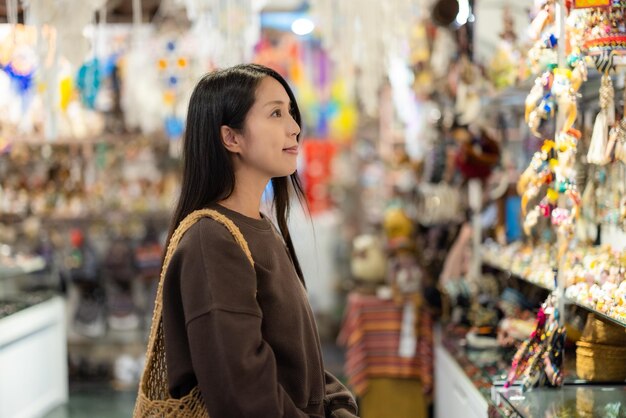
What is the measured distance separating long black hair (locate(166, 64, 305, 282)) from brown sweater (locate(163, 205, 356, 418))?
5 centimetres

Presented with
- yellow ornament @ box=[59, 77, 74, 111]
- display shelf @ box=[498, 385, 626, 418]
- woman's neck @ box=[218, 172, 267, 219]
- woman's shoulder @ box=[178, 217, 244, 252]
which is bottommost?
display shelf @ box=[498, 385, 626, 418]

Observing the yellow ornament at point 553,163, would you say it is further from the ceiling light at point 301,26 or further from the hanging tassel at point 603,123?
the ceiling light at point 301,26

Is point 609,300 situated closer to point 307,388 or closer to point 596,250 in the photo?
point 596,250

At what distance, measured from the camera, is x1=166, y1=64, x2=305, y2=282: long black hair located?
6.16 feet

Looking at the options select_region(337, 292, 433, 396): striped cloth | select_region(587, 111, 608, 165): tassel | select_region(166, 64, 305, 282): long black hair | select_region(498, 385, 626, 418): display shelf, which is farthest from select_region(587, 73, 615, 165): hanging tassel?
select_region(337, 292, 433, 396): striped cloth

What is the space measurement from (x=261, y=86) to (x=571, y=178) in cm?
107

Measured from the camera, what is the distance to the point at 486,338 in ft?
12.6

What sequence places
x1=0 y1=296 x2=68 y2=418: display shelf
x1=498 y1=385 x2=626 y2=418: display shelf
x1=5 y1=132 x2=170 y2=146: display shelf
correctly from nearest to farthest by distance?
x1=498 y1=385 x2=626 y2=418: display shelf → x1=0 y1=296 x2=68 y2=418: display shelf → x1=5 y1=132 x2=170 y2=146: display shelf

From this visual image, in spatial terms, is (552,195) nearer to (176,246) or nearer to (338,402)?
(338,402)

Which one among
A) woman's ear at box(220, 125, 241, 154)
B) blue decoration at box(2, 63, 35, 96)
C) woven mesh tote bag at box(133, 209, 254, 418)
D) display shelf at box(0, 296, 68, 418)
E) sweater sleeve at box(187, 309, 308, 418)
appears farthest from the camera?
blue decoration at box(2, 63, 35, 96)

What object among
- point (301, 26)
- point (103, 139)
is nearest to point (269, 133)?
point (103, 139)

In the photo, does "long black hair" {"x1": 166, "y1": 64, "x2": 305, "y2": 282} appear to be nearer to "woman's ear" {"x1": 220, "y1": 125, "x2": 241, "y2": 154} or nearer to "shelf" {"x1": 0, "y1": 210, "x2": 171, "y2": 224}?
"woman's ear" {"x1": 220, "y1": 125, "x2": 241, "y2": 154}

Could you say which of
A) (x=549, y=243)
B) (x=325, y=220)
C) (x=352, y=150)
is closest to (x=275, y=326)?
(x=549, y=243)

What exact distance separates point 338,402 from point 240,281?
0.52m
